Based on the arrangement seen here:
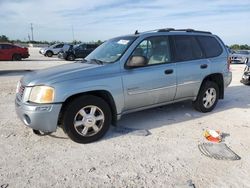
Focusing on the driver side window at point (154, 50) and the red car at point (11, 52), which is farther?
the red car at point (11, 52)

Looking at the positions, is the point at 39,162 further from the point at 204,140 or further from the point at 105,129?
the point at 204,140

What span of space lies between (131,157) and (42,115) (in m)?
1.44

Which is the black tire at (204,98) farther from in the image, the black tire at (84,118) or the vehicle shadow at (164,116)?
the black tire at (84,118)

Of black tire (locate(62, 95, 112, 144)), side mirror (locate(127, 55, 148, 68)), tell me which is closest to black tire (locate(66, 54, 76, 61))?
side mirror (locate(127, 55, 148, 68))

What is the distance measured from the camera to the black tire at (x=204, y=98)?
611 cm

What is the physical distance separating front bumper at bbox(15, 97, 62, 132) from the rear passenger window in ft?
8.79

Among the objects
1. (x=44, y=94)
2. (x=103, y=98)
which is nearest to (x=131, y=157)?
(x=103, y=98)

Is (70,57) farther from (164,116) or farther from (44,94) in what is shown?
(44,94)

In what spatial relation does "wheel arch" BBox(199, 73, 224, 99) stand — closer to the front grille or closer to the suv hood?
the suv hood

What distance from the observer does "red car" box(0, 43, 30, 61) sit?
2227 centimetres

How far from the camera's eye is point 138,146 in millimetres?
4438

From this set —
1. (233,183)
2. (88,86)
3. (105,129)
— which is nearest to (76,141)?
(105,129)

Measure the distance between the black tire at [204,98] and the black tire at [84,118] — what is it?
2352mm

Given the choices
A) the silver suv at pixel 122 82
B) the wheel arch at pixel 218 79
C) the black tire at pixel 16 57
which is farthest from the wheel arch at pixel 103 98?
the black tire at pixel 16 57
